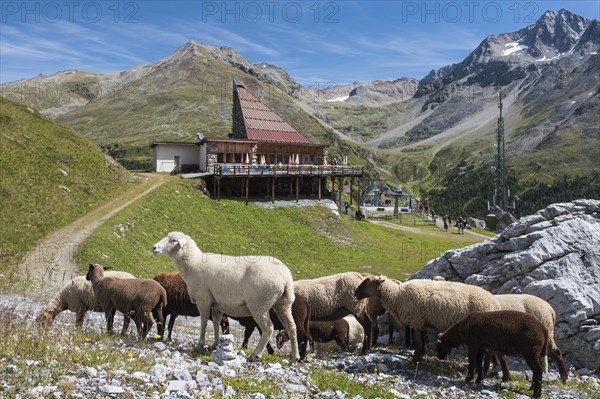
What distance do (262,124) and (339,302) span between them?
59.5 meters

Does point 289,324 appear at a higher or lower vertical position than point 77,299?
higher

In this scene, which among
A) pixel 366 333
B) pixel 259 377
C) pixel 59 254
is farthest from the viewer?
pixel 59 254

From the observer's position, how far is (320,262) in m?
44.3

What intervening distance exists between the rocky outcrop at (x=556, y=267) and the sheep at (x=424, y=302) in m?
4.06

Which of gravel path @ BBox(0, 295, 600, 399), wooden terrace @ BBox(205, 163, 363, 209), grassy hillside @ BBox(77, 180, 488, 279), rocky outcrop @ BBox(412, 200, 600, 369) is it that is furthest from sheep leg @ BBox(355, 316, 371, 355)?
wooden terrace @ BBox(205, 163, 363, 209)

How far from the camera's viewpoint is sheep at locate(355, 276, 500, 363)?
15.1 metres

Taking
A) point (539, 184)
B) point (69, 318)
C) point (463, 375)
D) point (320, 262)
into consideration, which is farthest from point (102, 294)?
point (539, 184)

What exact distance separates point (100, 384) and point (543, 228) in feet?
62.8

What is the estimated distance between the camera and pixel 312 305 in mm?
16969

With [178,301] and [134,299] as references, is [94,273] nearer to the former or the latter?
[134,299]

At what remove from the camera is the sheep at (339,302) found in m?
16.9

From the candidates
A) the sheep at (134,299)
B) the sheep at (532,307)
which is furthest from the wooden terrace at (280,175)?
the sheep at (532,307)

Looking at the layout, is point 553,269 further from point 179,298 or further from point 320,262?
point 320,262

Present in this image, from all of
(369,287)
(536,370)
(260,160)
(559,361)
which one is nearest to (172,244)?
(369,287)
